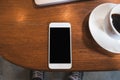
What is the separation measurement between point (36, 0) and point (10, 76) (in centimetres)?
57

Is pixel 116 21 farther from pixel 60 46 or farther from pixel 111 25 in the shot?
pixel 60 46

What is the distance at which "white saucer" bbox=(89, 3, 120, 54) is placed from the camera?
1.87 feet

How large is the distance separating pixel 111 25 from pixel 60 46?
0.15 m

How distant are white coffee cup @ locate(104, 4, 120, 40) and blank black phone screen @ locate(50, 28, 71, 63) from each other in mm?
110

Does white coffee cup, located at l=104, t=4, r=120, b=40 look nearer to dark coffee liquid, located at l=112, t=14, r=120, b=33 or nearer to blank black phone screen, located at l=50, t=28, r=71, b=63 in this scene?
dark coffee liquid, located at l=112, t=14, r=120, b=33

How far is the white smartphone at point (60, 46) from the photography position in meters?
0.57

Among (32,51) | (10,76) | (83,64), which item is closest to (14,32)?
(32,51)

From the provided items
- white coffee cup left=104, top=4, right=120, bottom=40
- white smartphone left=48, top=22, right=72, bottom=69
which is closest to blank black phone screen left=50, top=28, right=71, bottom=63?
white smartphone left=48, top=22, right=72, bottom=69

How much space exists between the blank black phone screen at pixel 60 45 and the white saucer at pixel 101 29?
3.0 inches

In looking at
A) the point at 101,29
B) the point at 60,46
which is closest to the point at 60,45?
the point at 60,46

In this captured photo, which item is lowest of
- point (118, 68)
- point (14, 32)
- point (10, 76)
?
point (10, 76)

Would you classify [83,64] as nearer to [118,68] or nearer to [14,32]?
[118,68]

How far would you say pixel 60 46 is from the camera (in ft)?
1.94

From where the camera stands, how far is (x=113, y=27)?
54 centimetres
